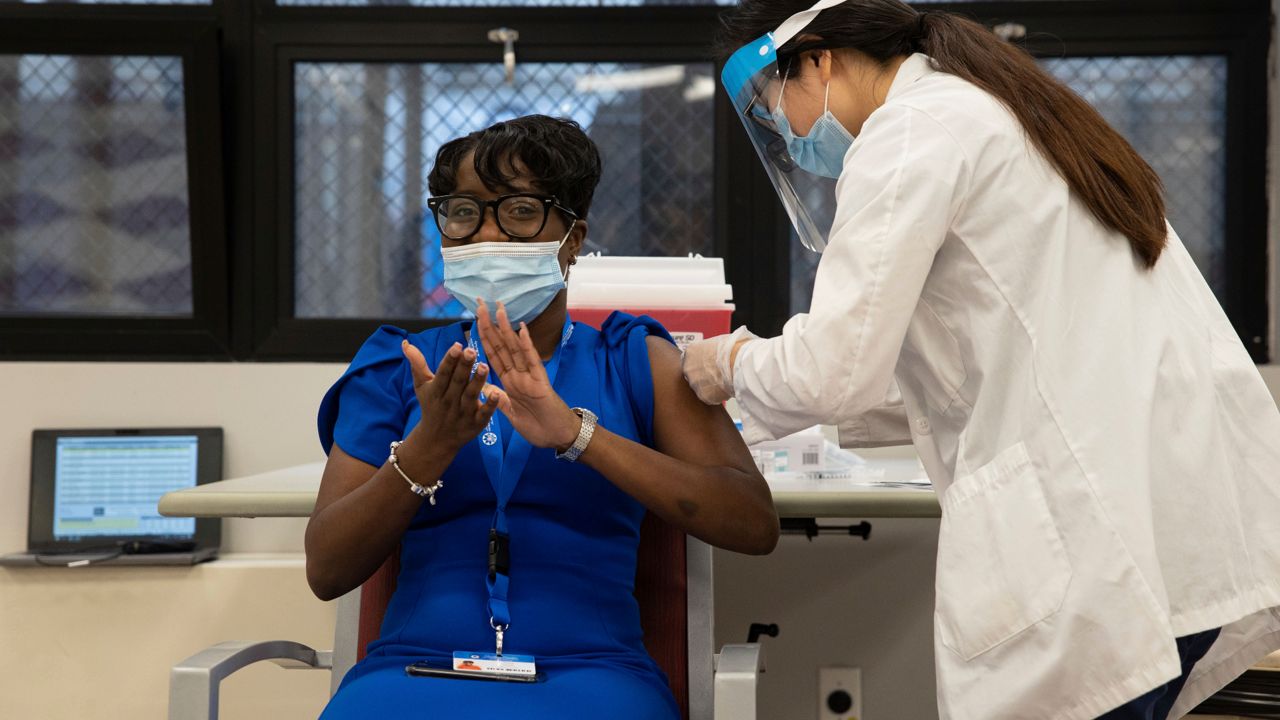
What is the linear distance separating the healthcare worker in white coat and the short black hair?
55 cm

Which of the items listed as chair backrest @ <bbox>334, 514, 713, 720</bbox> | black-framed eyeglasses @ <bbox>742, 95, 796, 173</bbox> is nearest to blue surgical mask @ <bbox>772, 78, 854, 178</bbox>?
black-framed eyeglasses @ <bbox>742, 95, 796, 173</bbox>

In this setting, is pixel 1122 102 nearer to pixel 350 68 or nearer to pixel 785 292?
pixel 785 292

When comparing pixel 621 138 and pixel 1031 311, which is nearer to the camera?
pixel 1031 311

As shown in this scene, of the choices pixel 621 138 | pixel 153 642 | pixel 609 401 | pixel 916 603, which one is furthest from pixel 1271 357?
pixel 153 642

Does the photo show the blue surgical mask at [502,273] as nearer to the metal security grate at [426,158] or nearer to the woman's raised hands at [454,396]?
the woman's raised hands at [454,396]

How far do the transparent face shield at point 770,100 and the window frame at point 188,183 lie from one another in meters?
1.96

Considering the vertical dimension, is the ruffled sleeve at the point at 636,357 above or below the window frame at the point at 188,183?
below

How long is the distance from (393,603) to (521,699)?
11.8 inches

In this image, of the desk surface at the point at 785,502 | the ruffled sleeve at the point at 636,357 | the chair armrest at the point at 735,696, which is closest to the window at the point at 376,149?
the desk surface at the point at 785,502

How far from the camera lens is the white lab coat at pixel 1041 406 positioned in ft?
3.66

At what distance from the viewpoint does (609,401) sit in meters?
1.65

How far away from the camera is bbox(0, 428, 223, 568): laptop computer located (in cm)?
291

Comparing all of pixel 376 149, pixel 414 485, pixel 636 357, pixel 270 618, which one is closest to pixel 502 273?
pixel 636 357

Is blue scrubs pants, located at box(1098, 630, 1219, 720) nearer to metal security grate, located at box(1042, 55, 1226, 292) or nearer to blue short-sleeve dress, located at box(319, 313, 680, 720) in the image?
blue short-sleeve dress, located at box(319, 313, 680, 720)
